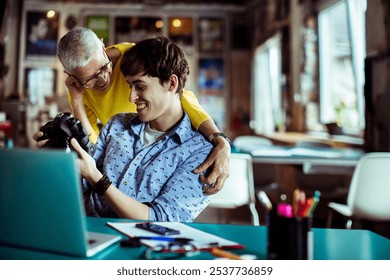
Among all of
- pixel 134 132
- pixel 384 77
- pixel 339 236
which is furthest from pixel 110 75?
pixel 384 77

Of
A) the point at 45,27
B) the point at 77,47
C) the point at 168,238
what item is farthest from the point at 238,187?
the point at 45,27

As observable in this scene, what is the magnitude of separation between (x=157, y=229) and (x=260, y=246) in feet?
0.73

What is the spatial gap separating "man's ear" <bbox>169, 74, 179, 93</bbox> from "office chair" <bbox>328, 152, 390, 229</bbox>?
129 cm

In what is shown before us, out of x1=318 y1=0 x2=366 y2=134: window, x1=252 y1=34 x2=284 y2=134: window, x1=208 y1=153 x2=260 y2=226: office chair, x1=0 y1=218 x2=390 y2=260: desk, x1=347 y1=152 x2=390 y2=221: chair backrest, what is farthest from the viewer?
x1=252 y1=34 x2=284 y2=134: window

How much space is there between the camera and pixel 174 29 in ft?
29.2

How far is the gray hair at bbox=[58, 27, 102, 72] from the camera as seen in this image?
1.35m

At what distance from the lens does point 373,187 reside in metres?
2.30

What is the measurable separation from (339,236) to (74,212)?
614 mm

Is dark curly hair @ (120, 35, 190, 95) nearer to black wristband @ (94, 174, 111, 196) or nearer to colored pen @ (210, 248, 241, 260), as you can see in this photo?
black wristband @ (94, 174, 111, 196)

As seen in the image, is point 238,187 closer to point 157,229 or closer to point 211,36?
point 157,229

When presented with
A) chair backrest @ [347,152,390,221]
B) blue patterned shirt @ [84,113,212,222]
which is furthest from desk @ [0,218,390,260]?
chair backrest @ [347,152,390,221]

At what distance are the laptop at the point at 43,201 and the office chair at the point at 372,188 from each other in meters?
1.79

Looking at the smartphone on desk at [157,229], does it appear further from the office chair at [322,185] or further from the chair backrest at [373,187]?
the office chair at [322,185]

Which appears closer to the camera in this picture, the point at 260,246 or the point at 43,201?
the point at 43,201
